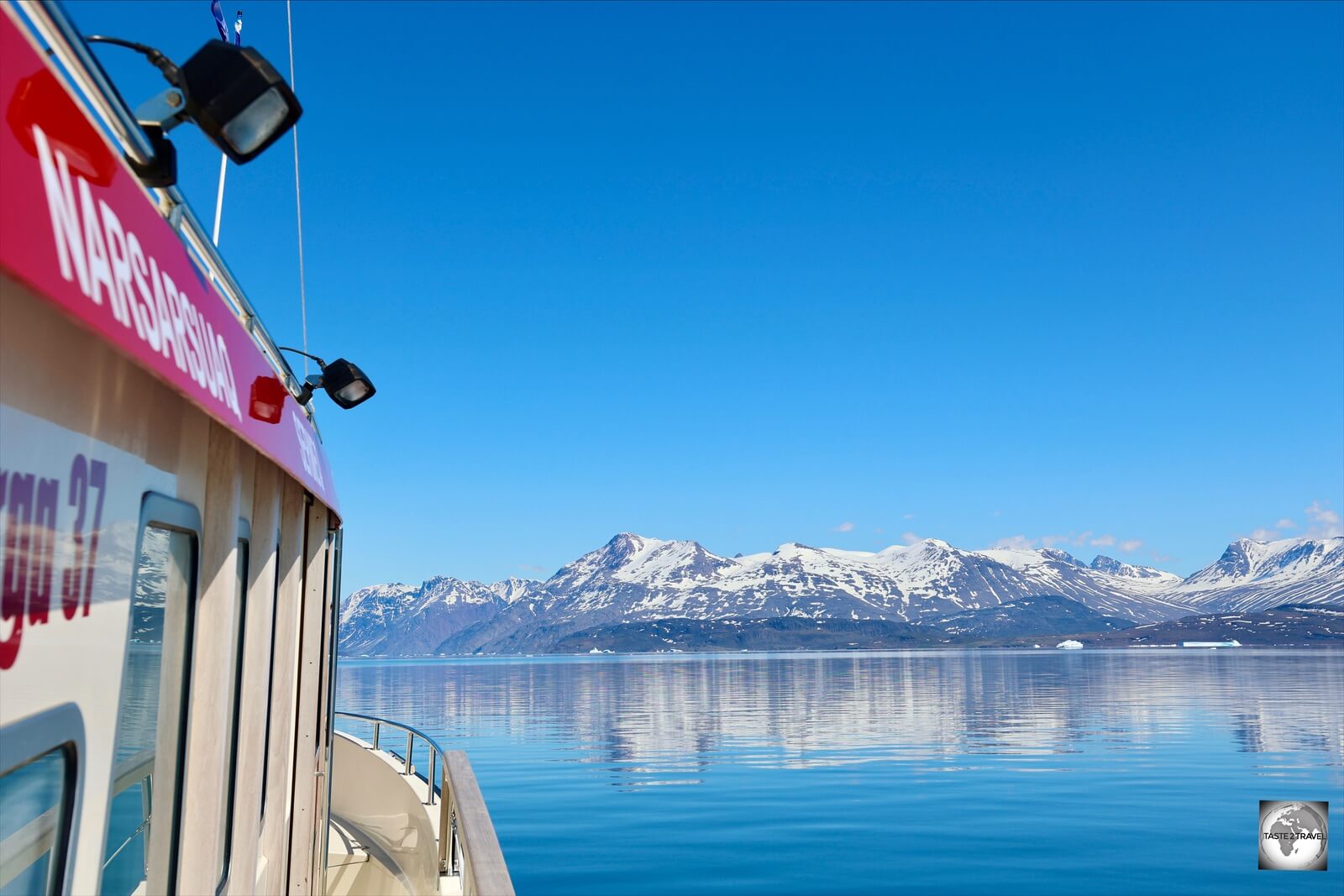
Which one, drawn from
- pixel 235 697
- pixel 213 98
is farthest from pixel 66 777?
pixel 235 697

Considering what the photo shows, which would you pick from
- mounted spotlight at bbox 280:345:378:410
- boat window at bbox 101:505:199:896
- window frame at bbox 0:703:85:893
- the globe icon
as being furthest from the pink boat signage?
the globe icon

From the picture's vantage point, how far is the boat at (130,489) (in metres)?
1.60

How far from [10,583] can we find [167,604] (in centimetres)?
141

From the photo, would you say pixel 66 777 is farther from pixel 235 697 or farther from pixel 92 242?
pixel 235 697

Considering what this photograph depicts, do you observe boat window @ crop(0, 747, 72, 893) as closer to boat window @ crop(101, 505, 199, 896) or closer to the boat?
the boat

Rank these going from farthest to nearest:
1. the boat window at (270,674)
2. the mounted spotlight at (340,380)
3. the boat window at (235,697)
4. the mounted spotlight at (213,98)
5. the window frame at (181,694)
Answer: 1. the mounted spotlight at (340,380)
2. the boat window at (270,674)
3. the boat window at (235,697)
4. the window frame at (181,694)
5. the mounted spotlight at (213,98)

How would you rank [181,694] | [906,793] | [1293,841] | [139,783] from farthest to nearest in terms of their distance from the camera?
1. [906,793]
2. [1293,841]
3. [181,694]
4. [139,783]

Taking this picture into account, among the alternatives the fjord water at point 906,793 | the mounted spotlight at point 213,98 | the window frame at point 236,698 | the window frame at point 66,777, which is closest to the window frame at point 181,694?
the window frame at point 236,698

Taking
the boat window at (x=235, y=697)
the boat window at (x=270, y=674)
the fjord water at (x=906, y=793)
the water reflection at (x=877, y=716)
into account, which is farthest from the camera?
the water reflection at (x=877, y=716)

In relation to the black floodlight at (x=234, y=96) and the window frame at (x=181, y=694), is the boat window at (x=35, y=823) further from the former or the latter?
the black floodlight at (x=234, y=96)

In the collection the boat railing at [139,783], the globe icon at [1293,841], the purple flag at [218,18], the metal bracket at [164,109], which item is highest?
the purple flag at [218,18]

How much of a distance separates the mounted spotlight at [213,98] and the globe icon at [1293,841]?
75.7 ft

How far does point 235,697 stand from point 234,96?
2.68 meters

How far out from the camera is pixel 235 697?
13.4 ft
